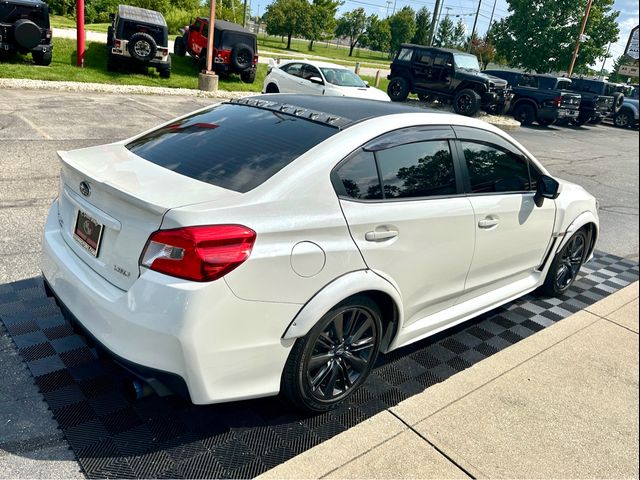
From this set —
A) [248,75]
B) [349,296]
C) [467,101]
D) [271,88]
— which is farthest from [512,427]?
[467,101]

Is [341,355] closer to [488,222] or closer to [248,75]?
[488,222]

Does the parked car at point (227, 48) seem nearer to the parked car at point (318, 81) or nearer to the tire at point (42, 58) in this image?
the parked car at point (318, 81)

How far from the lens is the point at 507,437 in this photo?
Result: 2910mm

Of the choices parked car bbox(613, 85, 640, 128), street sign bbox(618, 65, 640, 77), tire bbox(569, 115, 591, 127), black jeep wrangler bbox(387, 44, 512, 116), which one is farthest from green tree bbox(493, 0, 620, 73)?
black jeep wrangler bbox(387, 44, 512, 116)

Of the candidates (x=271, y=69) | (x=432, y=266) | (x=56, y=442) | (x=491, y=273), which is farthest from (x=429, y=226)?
(x=271, y=69)

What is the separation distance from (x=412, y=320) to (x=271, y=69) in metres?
14.2

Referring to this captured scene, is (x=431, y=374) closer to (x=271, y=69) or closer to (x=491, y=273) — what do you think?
(x=491, y=273)

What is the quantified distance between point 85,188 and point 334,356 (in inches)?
60.0

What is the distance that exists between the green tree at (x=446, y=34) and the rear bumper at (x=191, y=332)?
77.4m

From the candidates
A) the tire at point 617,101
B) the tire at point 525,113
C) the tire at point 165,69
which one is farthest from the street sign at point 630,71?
the tire at point 165,69

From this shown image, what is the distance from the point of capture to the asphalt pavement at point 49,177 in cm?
254

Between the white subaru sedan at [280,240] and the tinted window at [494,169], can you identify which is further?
the tinted window at [494,169]

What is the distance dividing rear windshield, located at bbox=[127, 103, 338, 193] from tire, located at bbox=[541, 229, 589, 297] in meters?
2.76

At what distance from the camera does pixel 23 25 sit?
503 inches
